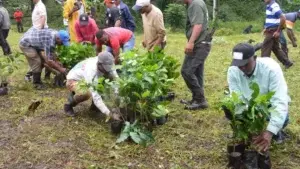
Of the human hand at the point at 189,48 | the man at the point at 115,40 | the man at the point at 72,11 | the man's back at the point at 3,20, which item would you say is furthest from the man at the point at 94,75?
the man's back at the point at 3,20

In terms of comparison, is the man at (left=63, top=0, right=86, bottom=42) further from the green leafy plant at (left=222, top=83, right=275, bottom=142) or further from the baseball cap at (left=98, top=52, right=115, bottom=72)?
the green leafy plant at (left=222, top=83, right=275, bottom=142)

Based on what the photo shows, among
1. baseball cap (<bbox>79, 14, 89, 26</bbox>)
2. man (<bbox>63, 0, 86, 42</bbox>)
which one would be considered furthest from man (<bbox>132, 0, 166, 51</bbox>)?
man (<bbox>63, 0, 86, 42</bbox>)

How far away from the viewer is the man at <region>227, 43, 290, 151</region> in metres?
3.98

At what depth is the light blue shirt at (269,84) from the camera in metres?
3.96

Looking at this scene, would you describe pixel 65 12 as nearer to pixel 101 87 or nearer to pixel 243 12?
pixel 101 87

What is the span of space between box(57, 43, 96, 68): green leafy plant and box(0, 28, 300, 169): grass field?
82cm

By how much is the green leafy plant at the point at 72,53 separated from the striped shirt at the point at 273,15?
3.35 metres

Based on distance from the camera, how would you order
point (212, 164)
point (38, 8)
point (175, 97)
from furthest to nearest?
1. point (38, 8)
2. point (175, 97)
3. point (212, 164)

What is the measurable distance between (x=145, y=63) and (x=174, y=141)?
3.88 ft

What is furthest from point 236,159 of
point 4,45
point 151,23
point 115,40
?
point 4,45

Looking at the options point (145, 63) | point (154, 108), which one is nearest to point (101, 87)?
point (154, 108)

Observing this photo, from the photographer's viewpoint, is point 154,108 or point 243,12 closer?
point 154,108

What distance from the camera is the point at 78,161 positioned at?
4.47m

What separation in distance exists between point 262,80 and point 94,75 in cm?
203
